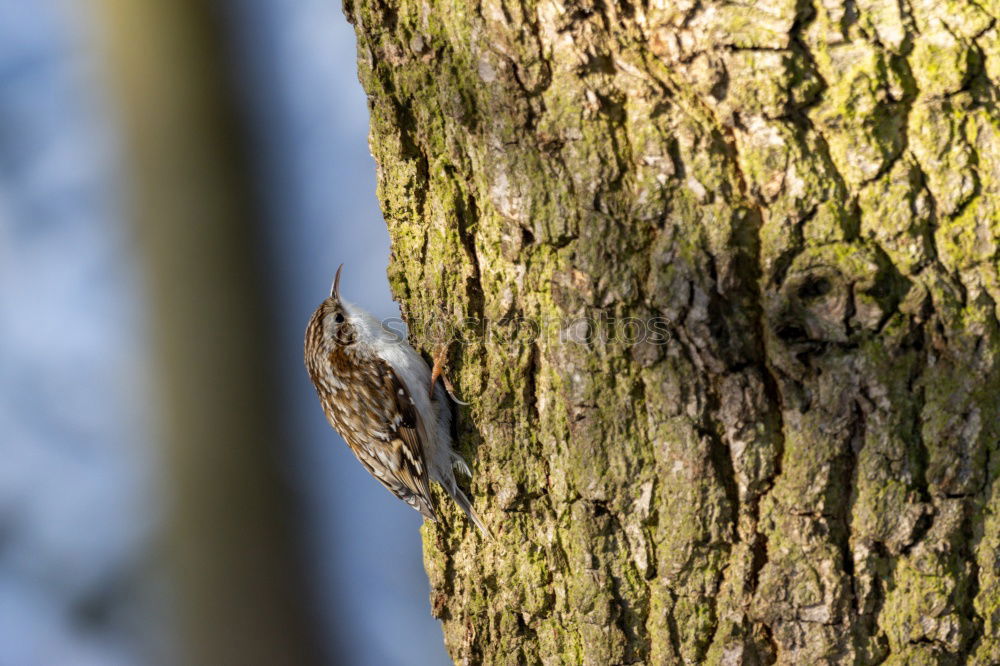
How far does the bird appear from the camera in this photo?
7.75ft

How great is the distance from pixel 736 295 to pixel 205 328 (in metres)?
1.89

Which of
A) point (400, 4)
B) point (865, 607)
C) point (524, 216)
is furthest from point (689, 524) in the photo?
point (400, 4)

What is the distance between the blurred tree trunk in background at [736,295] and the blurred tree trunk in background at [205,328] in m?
1.00

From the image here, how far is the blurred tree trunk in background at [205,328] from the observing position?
271cm

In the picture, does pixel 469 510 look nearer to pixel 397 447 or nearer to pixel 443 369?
pixel 443 369

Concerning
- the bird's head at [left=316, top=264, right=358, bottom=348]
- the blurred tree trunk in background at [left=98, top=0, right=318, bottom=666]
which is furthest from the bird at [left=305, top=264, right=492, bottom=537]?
the blurred tree trunk in background at [left=98, top=0, right=318, bottom=666]

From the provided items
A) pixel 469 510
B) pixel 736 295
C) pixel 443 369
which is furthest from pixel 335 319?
pixel 736 295

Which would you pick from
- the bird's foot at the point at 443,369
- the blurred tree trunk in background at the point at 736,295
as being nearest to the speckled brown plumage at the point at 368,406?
the bird's foot at the point at 443,369

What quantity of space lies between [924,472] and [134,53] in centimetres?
259

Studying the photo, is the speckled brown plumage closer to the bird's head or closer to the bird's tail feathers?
the bird's head

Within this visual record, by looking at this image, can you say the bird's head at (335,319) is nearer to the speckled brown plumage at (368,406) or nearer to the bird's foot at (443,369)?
the speckled brown plumage at (368,406)

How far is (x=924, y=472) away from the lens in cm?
156

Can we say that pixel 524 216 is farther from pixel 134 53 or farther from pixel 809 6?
pixel 134 53

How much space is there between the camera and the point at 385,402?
2.79 metres
